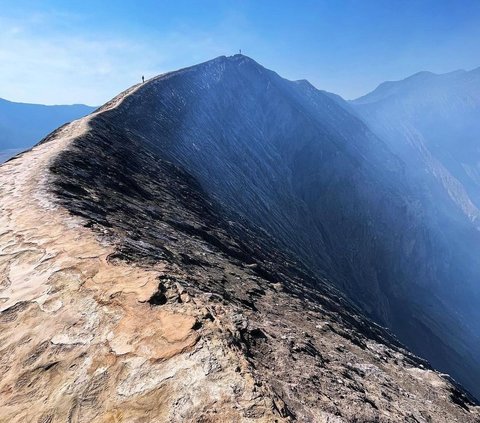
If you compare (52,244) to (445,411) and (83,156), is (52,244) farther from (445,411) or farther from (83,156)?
(83,156)

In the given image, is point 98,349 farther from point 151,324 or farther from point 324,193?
point 324,193

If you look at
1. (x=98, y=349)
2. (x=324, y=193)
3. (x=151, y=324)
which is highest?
(x=151, y=324)

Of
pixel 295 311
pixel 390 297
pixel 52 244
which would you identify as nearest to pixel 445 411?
pixel 295 311

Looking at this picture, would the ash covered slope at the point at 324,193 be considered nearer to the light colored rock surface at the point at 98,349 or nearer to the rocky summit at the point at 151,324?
the rocky summit at the point at 151,324

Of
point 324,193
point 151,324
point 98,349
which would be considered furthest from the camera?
point 324,193

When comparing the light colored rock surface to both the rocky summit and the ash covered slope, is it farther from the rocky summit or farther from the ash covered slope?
the ash covered slope

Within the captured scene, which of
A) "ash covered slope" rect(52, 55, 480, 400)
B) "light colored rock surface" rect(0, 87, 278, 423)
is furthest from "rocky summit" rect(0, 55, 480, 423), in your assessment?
"ash covered slope" rect(52, 55, 480, 400)

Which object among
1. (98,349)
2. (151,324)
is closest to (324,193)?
(151,324)

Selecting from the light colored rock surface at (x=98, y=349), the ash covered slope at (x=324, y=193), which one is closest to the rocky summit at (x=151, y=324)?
the light colored rock surface at (x=98, y=349)
